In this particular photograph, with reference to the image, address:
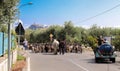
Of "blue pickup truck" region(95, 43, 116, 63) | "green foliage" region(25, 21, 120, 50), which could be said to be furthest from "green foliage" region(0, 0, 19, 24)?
"green foliage" region(25, 21, 120, 50)

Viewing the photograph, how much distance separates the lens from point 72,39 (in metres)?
77.3

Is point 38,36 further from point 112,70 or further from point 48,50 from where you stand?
point 112,70

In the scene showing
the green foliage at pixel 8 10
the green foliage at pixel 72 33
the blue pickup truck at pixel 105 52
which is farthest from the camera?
the green foliage at pixel 72 33

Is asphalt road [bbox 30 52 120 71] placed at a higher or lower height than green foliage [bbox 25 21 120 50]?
lower

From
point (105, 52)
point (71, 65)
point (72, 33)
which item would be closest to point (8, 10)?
point (71, 65)

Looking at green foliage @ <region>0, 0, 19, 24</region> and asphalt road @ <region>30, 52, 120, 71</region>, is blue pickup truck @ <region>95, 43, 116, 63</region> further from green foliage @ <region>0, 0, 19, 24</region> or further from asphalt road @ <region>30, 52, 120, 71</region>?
green foliage @ <region>0, 0, 19, 24</region>

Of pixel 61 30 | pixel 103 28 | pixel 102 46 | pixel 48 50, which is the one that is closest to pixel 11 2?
pixel 102 46

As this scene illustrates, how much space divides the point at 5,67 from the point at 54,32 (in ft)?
241

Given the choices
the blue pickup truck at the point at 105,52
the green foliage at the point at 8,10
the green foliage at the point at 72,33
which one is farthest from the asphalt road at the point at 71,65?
the green foliage at the point at 72,33

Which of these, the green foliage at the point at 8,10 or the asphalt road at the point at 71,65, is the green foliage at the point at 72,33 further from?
the green foliage at the point at 8,10

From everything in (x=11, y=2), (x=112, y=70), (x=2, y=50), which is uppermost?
(x=11, y=2)

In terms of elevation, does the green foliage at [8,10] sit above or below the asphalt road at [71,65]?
above

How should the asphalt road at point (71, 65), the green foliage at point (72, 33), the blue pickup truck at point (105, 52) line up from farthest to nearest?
the green foliage at point (72, 33), the blue pickup truck at point (105, 52), the asphalt road at point (71, 65)

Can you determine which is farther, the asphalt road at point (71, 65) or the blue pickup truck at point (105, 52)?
the blue pickup truck at point (105, 52)
